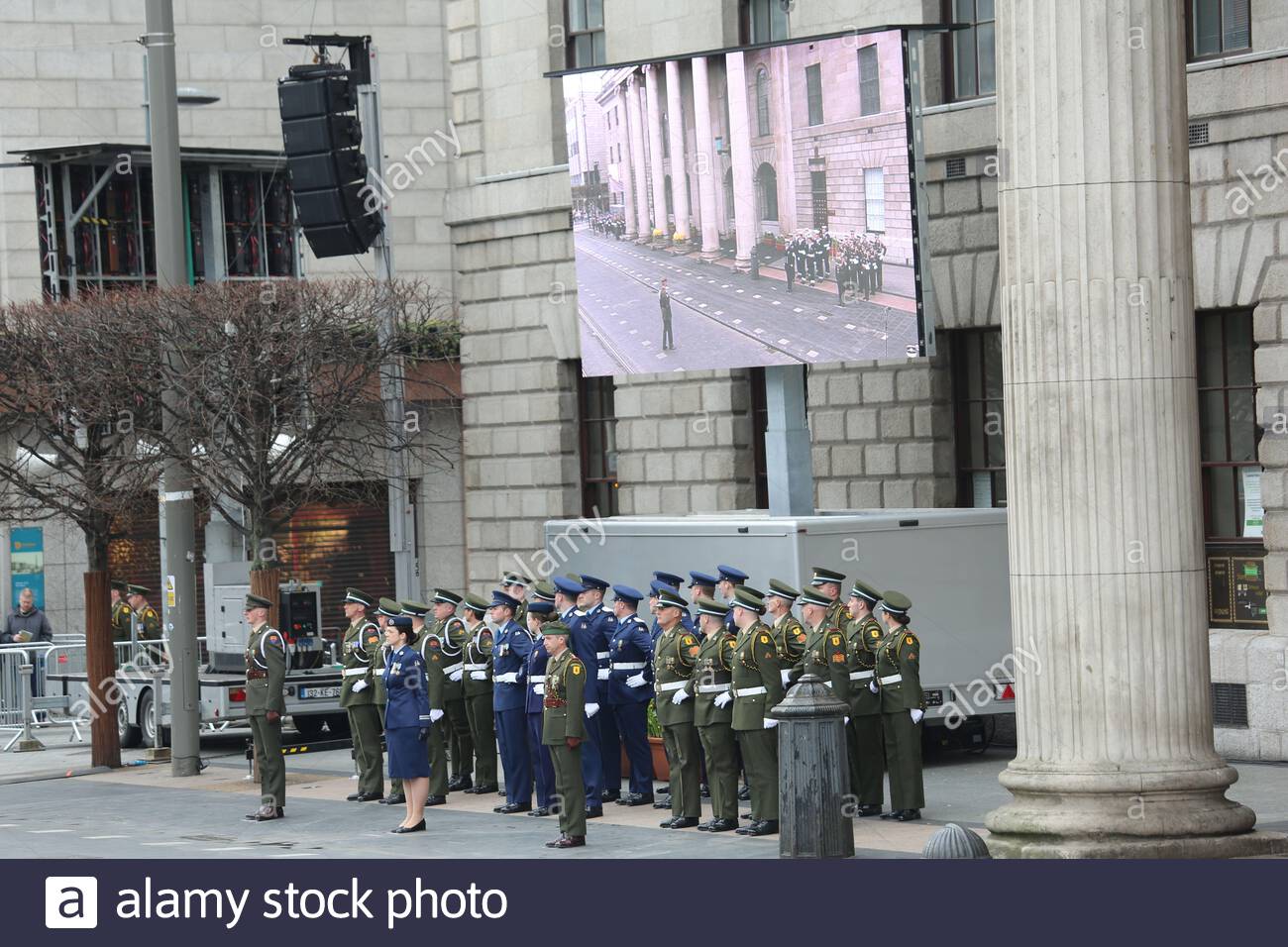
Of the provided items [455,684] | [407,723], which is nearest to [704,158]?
[455,684]

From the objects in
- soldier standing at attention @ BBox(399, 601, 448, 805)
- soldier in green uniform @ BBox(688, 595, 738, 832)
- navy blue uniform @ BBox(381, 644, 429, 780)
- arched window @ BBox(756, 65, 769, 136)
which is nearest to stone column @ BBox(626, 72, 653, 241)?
arched window @ BBox(756, 65, 769, 136)

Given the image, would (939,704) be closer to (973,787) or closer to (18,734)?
(973,787)

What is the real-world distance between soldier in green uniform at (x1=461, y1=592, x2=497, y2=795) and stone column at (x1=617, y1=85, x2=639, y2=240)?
219 inches

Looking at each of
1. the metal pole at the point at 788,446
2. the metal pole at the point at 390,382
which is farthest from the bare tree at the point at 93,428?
the metal pole at the point at 788,446

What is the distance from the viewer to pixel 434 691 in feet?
63.3

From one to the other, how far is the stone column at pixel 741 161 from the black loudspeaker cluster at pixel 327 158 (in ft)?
12.0

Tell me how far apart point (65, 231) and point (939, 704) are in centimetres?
2128

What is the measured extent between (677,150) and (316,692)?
704 centimetres

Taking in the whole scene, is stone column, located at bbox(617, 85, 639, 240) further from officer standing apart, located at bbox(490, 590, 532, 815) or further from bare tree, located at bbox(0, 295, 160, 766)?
officer standing apart, located at bbox(490, 590, 532, 815)

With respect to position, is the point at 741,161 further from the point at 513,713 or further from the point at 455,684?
the point at 513,713

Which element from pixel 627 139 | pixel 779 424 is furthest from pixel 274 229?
pixel 779 424

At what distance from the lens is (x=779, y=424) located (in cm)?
2144

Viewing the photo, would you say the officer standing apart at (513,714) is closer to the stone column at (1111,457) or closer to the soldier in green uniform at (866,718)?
the soldier in green uniform at (866,718)

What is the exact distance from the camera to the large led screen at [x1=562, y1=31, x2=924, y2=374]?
20406 mm
